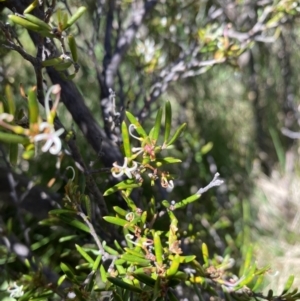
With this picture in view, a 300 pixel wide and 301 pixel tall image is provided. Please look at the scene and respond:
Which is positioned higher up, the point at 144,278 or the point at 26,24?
the point at 26,24

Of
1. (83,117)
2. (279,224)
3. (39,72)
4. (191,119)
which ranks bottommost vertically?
(279,224)

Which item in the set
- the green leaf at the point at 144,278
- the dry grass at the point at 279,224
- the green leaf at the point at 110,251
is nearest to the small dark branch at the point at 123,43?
the green leaf at the point at 110,251

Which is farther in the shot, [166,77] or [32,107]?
[166,77]

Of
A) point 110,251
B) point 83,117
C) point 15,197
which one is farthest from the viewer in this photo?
point 15,197

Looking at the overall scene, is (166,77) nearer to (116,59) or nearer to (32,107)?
(116,59)

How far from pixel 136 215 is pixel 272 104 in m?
1.21

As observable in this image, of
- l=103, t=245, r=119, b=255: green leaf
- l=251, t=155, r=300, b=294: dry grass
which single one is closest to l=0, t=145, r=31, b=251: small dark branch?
l=103, t=245, r=119, b=255: green leaf

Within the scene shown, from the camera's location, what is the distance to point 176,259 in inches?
20.0

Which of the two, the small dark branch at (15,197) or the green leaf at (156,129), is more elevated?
the green leaf at (156,129)

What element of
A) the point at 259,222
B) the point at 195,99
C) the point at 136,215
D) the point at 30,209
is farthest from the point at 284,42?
the point at 136,215

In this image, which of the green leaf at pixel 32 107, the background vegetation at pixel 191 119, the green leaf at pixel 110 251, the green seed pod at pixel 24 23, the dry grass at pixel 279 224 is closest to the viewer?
the green leaf at pixel 32 107

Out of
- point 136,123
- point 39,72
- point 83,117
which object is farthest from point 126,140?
point 83,117

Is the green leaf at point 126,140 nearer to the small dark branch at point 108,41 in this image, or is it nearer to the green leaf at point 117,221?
the green leaf at point 117,221

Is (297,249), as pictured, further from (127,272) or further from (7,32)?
(7,32)
